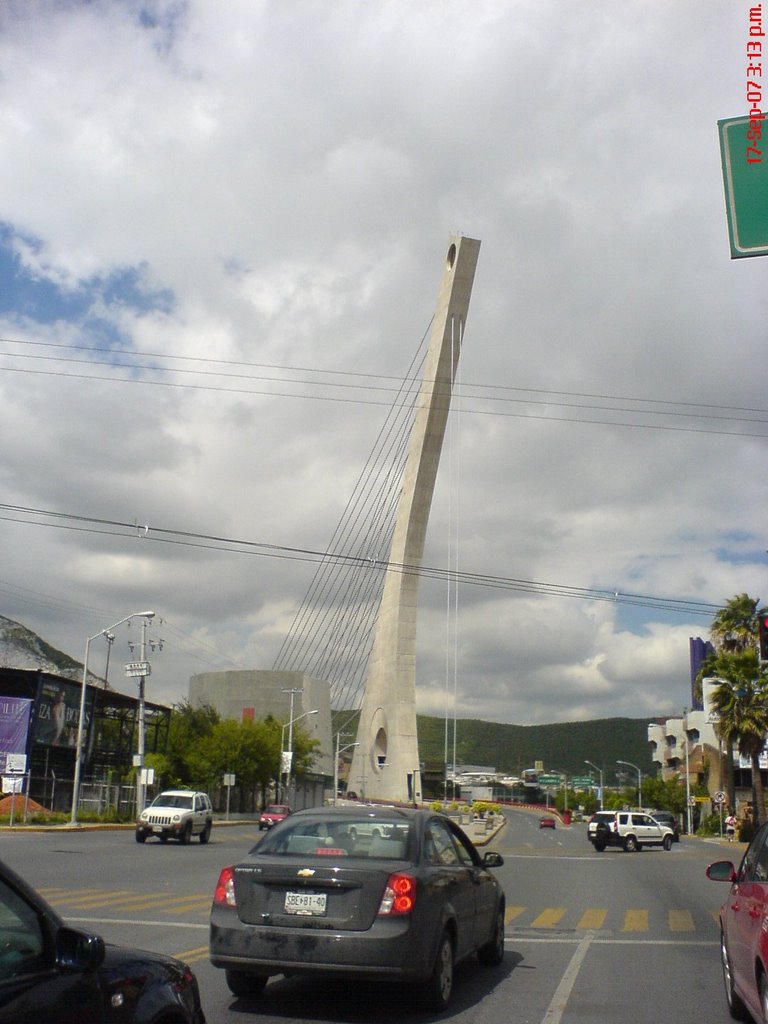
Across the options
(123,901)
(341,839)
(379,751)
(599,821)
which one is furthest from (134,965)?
(379,751)

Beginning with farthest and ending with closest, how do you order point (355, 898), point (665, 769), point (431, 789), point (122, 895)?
1. point (431, 789)
2. point (665, 769)
3. point (122, 895)
4. point (355, 898)

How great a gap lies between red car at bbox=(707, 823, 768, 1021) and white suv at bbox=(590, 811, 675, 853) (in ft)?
114

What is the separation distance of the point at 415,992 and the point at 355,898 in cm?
113

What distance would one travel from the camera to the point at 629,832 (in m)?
42.9

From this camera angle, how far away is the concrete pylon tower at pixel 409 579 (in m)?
61.7

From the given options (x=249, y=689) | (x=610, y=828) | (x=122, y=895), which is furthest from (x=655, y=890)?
(x=249, y=689)

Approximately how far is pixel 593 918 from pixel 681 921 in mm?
1207

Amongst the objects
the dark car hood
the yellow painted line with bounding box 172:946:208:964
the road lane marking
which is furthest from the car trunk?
the dark car hood

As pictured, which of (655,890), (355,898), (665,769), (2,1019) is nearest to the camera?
(2,1019)

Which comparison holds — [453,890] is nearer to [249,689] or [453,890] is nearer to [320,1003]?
[320,1003]

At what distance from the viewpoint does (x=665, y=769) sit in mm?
120562

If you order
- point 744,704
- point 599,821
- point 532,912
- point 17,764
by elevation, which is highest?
point 744,704

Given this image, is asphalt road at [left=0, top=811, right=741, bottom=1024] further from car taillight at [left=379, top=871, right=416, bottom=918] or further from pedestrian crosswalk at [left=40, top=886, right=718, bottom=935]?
car taillight at [left=379, top=871, right=416, bottom=918]

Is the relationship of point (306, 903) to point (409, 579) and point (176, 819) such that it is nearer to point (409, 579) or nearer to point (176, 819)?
point (176, 819)
